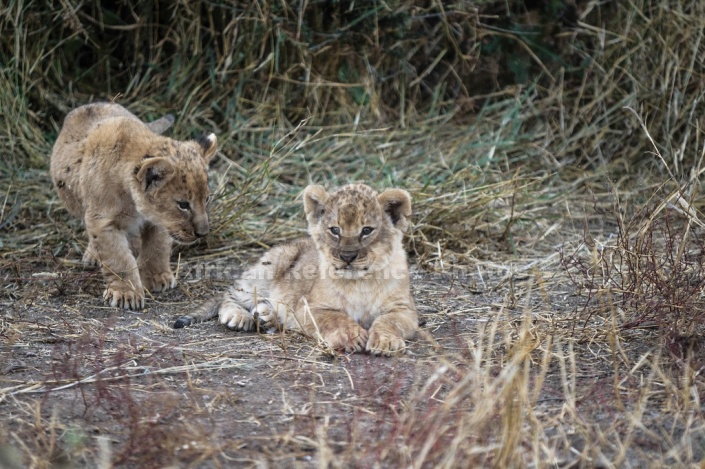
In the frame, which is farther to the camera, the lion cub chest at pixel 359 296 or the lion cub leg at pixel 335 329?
the lion cub chest at pixel 359 296

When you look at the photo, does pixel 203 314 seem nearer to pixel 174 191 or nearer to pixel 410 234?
pixel 174 191

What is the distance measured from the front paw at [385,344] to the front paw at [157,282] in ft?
6.91

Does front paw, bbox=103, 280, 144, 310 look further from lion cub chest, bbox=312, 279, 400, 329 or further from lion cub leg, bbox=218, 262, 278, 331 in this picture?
lion cub chest, bbox=312, 279, 400, 329

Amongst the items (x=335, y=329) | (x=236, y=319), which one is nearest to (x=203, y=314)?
(x=236, y=319)

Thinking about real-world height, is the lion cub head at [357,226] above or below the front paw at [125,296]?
above

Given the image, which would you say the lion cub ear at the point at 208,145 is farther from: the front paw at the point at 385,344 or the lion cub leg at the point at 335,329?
the front paw at the point at 385,344

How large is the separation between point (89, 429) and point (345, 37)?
6183mm

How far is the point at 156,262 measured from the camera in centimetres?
694

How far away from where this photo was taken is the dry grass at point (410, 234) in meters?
3.91

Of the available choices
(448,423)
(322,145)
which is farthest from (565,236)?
(448,423)

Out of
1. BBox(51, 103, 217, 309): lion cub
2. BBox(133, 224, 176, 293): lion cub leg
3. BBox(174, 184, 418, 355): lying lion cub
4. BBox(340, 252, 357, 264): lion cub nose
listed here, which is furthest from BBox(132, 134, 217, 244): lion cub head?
BBox(340, 252, 357, 264): lion cub nose

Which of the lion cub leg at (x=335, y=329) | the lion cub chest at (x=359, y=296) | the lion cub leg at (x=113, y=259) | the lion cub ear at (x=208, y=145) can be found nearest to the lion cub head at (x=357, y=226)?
the lion cub chest at (x=359, y=296)

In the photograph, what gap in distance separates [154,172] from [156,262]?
2.73 feet

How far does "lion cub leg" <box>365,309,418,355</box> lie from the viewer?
5.24 metres
